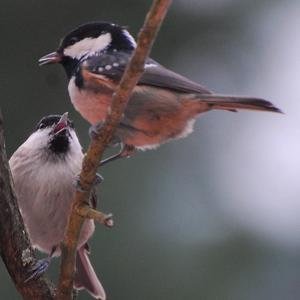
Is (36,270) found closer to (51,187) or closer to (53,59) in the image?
(51,187)

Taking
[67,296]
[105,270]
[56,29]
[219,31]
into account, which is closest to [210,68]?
[219,31]

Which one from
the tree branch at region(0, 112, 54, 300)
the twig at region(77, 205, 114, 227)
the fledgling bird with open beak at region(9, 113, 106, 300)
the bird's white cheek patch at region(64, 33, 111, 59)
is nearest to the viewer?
the twig at region(77, 205, 114, 227)

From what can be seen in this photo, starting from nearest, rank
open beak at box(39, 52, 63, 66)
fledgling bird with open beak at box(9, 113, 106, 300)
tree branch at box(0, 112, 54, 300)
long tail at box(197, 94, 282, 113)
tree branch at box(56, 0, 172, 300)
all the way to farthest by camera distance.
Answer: tree branch at box(56, 0, 172, 300)
long tail at box(197, 94, 282, 113)
tree branch at box(0, 112, 54, 300)
open beak at box(39, 52, 63, 66)
fledgling bird with open beak at box(9, 113, 106, 300)

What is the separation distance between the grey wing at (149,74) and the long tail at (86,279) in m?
0.99

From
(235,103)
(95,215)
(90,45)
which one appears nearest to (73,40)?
(90,45)

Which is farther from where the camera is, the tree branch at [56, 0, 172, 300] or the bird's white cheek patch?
the bird's white cheek patch

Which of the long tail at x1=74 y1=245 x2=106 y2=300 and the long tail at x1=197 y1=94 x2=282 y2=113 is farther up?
the long tail at x1=197 y1=94 x2=282 y2=113

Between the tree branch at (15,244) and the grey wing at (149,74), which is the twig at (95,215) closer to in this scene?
the tree branch at (15,244)

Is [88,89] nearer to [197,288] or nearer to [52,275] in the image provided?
[52,275]

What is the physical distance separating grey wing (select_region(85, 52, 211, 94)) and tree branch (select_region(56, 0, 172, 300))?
2.04 feet

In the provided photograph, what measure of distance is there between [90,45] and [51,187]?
66 centimetres

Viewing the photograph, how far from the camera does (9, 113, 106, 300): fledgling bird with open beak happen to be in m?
4.10

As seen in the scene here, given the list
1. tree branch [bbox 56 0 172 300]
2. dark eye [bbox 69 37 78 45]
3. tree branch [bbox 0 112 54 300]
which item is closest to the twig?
tree branch [bbox 56 0 172 300]

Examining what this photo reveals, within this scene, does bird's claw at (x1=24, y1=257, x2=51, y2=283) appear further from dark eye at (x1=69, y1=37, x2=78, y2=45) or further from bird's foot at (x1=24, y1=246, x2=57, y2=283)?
dark eye at (x1=69, y1=37, x2=78, y2=45)
